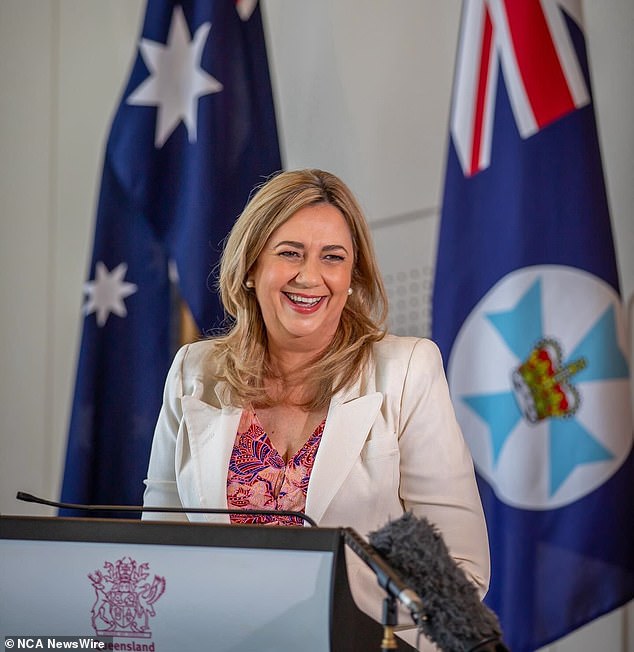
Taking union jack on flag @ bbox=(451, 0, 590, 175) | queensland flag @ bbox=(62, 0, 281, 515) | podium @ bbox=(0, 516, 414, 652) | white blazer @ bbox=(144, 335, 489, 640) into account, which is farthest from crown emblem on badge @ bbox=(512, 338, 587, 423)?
podium @ bbox=(0, 516, 414, 652)

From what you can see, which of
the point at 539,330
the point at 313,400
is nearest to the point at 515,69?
the point at 539,330

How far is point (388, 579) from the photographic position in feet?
3.91

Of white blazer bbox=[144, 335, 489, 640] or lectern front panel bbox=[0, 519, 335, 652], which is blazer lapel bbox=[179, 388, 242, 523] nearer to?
white blazer bbox=[144, 335, 489, 640]

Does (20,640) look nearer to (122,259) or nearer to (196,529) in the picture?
(196,529)

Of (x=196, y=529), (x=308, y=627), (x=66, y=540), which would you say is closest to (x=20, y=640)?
(x=66, y=540)

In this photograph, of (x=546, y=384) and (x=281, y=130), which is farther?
(x=281, y=130)

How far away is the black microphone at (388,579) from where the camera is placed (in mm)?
1146

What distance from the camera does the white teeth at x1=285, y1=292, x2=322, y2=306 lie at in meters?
2.15

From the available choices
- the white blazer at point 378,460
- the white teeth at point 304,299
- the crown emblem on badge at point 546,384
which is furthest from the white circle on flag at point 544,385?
the white teeth at point 304,299

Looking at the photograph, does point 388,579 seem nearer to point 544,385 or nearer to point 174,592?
point 174,592

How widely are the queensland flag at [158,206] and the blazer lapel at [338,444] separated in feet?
4.39

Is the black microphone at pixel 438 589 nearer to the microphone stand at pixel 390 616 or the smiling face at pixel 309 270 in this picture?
the microphone stand at pixel 390 616

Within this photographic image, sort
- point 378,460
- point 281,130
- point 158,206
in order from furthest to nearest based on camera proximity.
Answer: point 281,130 < point 158,206 < point 378,460

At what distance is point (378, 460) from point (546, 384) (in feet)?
3.14
